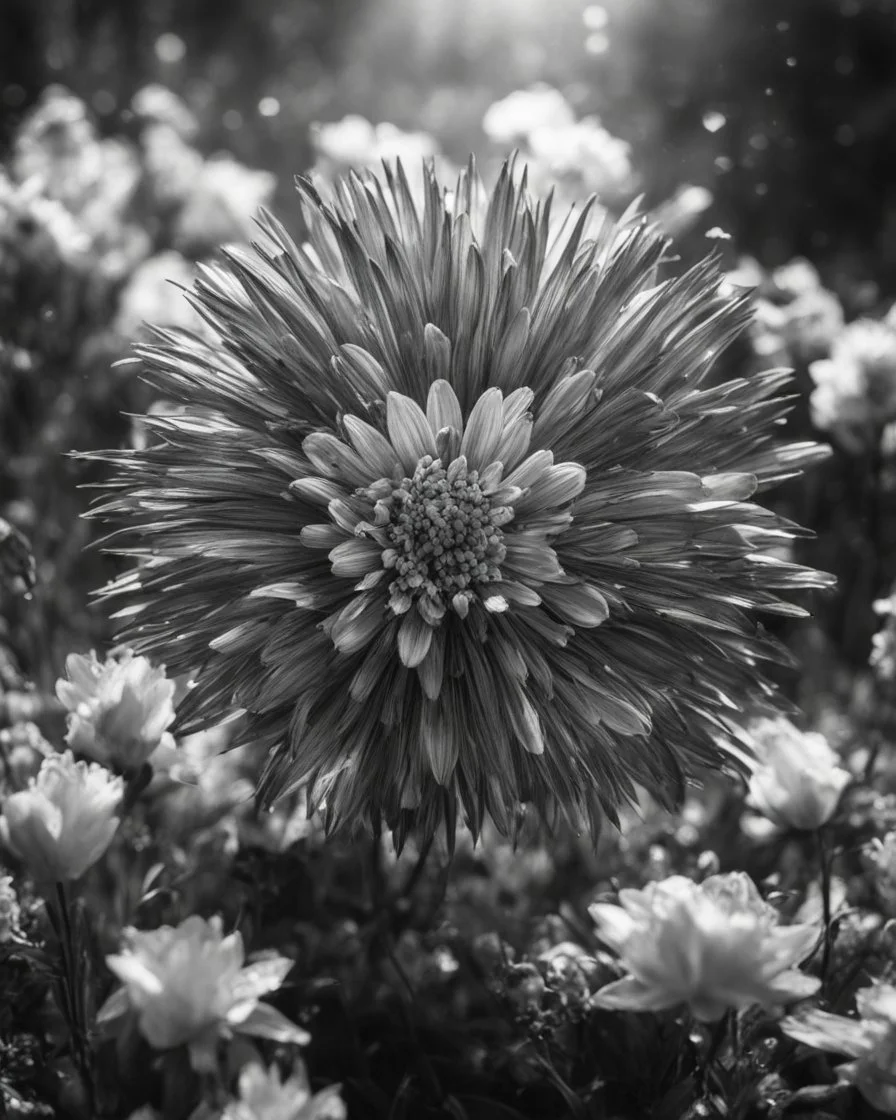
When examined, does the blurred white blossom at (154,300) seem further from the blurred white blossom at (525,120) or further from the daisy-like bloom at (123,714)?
the daisy-like bloom at (123,714)

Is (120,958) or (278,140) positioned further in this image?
(278,140)

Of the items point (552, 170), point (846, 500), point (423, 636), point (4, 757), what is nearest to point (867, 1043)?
point (423, 636)

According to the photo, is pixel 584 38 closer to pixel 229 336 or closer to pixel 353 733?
pixel 229 336

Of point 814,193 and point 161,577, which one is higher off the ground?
point 814,193

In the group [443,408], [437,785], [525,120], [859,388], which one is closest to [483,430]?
[443,408]

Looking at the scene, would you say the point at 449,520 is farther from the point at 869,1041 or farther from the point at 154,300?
the point at 154,300

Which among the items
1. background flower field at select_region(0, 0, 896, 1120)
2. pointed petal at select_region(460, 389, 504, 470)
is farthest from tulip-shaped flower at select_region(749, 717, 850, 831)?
pointed petal at select_region(460, 389, 504, 470)

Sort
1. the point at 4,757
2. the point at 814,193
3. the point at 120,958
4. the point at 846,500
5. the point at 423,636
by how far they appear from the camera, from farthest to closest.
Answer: the point at 814,193, the point at 846,500, the point at 4,757, the point at 423,636, the point at 120,958

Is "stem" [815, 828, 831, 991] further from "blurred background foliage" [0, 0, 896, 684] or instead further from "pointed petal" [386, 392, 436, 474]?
"blurred background foliage" [0, 0, 896, 684]
